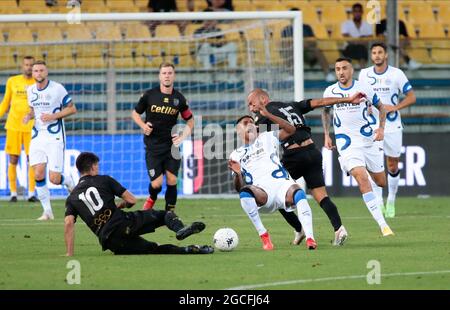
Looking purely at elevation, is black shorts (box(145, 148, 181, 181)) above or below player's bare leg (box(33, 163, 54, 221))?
above

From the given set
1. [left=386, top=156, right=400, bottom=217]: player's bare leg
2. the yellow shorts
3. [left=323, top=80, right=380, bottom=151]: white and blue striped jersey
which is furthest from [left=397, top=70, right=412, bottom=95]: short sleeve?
the yellow shorts

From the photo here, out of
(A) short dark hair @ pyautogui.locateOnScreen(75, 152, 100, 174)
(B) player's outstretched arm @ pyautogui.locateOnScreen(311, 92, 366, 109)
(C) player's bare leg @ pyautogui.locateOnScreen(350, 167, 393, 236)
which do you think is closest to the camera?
(A) short dark hair @ pyautogui.locateOnScreen(75, 152, 100, 174)

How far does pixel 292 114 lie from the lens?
12.2 metres

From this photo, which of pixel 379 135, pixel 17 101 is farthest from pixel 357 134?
pixel 17 101

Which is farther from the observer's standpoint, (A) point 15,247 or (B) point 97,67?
(B) point 97,67

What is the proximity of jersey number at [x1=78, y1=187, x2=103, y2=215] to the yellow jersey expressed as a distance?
9094 mm

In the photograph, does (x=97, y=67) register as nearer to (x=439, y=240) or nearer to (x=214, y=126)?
(x=214, y=126)

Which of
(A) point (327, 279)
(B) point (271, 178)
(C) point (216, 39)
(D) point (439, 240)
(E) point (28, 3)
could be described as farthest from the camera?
(E) point (28, 3)

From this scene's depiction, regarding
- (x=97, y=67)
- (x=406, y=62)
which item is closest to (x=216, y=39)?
(x=97, y=67)

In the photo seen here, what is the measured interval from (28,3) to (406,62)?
8.14m

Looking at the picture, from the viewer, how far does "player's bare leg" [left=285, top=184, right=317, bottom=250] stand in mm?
11547

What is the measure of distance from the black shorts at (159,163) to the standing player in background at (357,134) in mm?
3093

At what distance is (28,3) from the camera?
24.1 metres

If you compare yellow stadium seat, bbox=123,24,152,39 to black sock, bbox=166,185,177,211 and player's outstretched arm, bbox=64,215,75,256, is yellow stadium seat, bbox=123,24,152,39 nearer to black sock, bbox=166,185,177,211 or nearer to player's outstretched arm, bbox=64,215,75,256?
black sock, bbox=166,185,177,211
